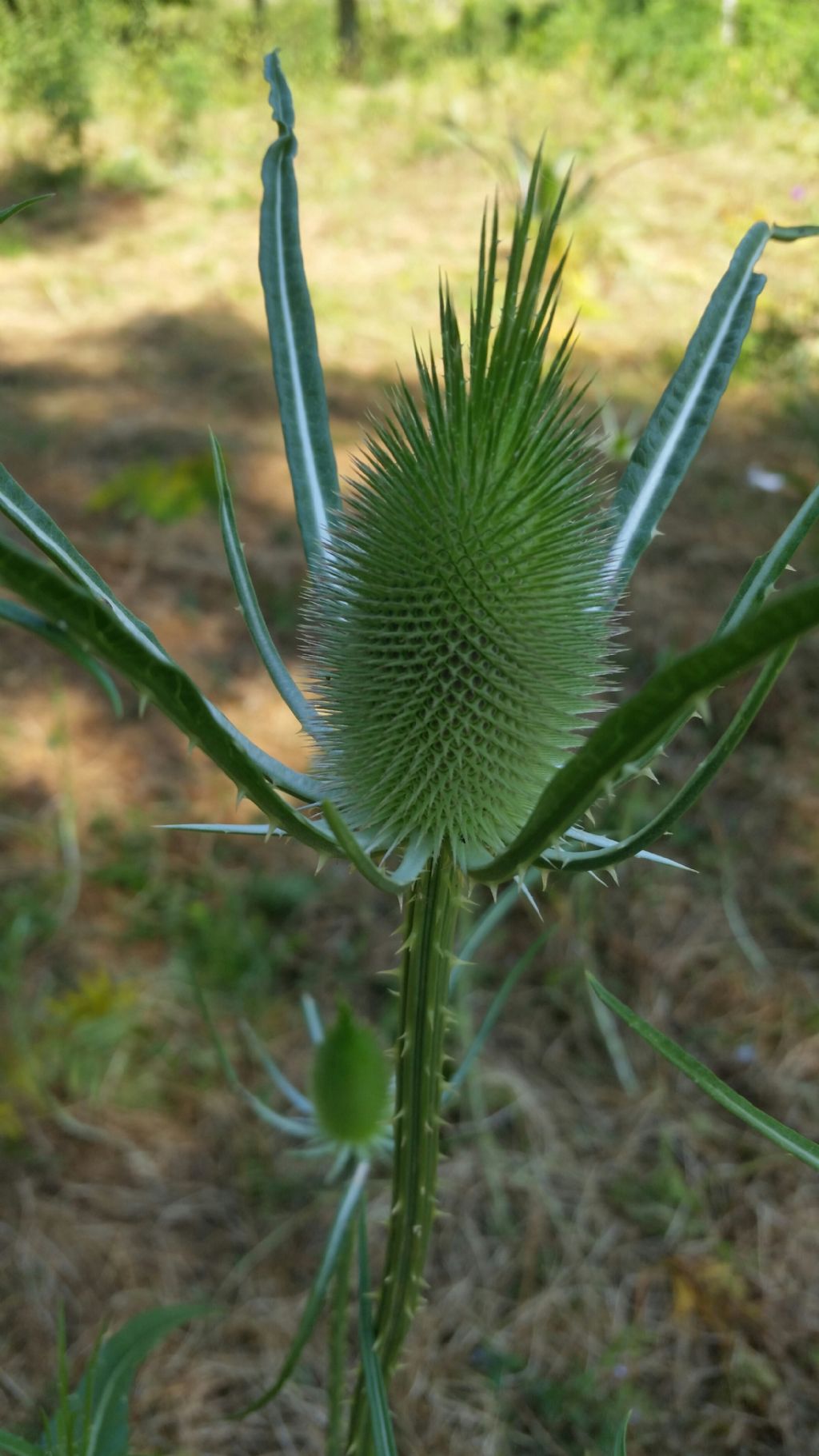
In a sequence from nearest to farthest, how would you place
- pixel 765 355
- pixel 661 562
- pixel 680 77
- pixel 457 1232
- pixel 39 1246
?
pixel 39 1246
pixel 457 1232
pixel 661 562
pixel 765 355
pixel 680 77

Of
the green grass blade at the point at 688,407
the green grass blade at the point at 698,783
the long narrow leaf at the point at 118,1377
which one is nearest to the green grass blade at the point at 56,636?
the green grass blade at the point at 698,783

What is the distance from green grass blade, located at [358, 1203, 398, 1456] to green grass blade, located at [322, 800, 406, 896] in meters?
0.36

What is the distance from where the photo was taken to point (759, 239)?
2.57 feet

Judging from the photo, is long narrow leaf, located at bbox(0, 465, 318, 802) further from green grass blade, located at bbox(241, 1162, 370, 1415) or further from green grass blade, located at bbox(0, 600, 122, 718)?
green grass blade, located at bbox(241, 1162, 370, 1415)

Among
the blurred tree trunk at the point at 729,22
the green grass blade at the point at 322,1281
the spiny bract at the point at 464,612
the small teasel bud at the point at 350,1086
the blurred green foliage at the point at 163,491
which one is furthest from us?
the blurred tree trunk at the point at 729,22

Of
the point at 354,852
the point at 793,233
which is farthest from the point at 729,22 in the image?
the point at 354,852

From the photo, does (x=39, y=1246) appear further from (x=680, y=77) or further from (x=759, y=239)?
(x=680, y=77)

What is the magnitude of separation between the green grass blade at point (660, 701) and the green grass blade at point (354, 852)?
0.31 feet

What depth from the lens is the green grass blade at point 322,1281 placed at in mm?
899

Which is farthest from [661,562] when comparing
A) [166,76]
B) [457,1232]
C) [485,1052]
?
[166,76]

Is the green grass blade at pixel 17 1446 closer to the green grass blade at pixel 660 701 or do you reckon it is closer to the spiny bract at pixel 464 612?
the spiny bract at pixel 464 612

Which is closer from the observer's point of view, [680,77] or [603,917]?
[603,917]

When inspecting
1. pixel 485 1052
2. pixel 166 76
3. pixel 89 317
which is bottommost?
pixel 485 1052

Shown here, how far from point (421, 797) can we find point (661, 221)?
18.8ft
